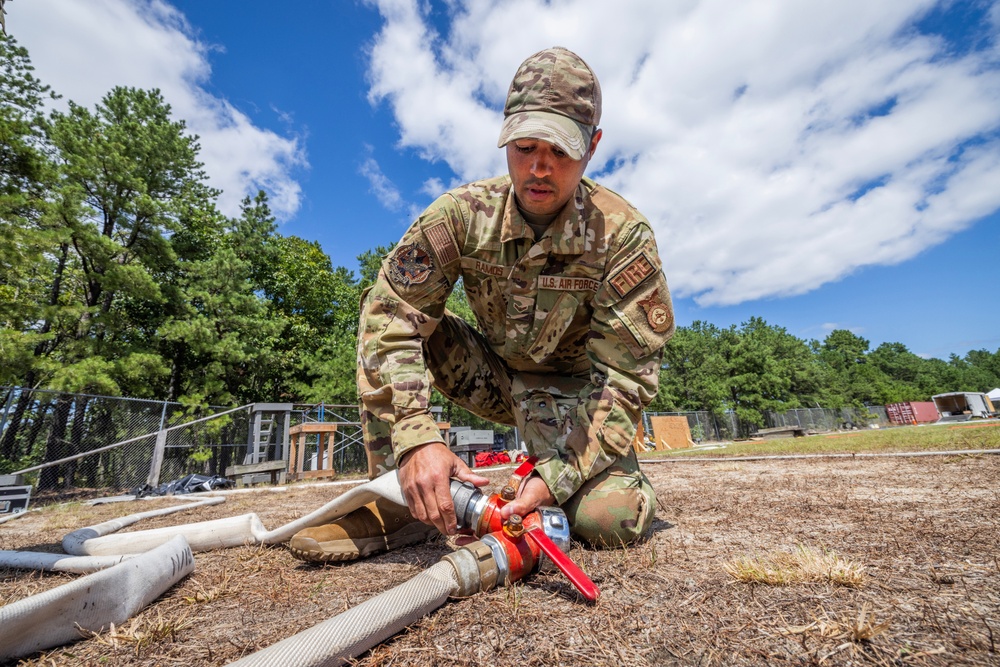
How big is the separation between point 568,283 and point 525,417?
2.53ft

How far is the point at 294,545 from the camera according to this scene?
169 centimetres

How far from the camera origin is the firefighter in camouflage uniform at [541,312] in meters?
1.82

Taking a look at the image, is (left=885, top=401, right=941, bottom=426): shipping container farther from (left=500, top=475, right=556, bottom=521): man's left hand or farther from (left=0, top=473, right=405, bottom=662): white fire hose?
(left=0, top=473, right=405, bottom=662): white fire hose

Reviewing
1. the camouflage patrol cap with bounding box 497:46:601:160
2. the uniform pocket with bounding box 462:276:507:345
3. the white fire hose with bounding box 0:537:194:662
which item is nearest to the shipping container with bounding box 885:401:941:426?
the uniform pocket with bounding box 462:276:507:345

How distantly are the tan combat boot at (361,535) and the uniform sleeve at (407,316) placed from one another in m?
0.44

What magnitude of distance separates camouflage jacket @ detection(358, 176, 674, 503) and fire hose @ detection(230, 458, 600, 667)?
290 millimetres

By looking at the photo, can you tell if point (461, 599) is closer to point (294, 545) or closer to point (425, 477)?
point (425, 477)

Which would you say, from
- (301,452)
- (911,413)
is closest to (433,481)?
(301,452)

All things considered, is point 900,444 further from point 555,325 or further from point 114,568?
point 114,568

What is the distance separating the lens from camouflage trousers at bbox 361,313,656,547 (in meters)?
1.83

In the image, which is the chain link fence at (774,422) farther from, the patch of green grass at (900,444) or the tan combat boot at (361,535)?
the tan combat boot at (361,535)

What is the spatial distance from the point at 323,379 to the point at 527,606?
1783cm

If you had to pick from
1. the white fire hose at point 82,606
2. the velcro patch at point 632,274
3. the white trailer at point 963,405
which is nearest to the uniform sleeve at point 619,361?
the velcro patch at point 632,274

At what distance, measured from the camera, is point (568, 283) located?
219 cm
